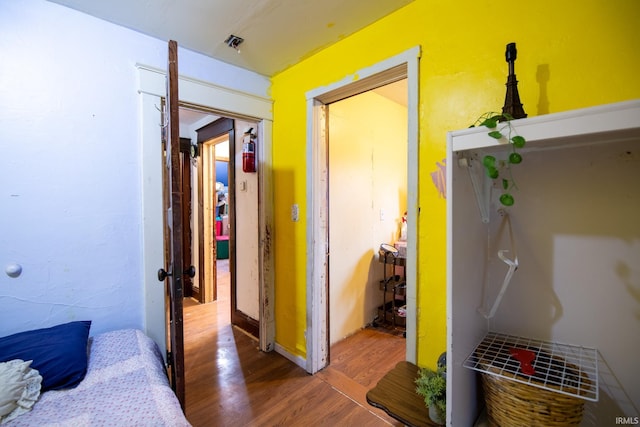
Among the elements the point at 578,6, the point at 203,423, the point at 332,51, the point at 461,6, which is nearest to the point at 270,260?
the point at 203,423

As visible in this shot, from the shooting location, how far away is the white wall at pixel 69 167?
144cm

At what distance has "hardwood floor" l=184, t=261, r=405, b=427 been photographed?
5.78 ft

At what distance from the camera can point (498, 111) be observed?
4.01 ft

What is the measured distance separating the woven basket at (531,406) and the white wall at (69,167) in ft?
6.37

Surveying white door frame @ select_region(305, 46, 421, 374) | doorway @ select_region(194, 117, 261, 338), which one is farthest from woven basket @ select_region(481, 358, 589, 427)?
doorway @ select_region(194, 117, 261, 338)

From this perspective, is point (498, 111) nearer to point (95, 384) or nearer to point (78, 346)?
point (95, 384)

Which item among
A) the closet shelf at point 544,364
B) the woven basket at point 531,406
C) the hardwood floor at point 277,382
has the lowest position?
the hardwood floor at point 277,382

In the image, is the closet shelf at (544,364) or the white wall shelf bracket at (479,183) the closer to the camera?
the closet shelf at (544,364)

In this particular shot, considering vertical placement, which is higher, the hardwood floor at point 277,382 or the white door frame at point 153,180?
the white door frame at point 153,180

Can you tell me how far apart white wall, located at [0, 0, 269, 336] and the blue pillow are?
9.9 inches

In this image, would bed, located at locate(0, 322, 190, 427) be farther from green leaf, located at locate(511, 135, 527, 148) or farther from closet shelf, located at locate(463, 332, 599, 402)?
green leaf, located at locate(511, 135, 527, 148)

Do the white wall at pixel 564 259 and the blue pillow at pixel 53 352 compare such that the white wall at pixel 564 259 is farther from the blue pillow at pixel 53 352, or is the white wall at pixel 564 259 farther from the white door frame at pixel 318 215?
the blue pillow at pixel 53 352

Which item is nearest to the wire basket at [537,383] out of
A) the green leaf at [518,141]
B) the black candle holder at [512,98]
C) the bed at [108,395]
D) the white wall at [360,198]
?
the green leaf at [518,141]

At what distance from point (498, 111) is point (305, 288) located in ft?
5.70
